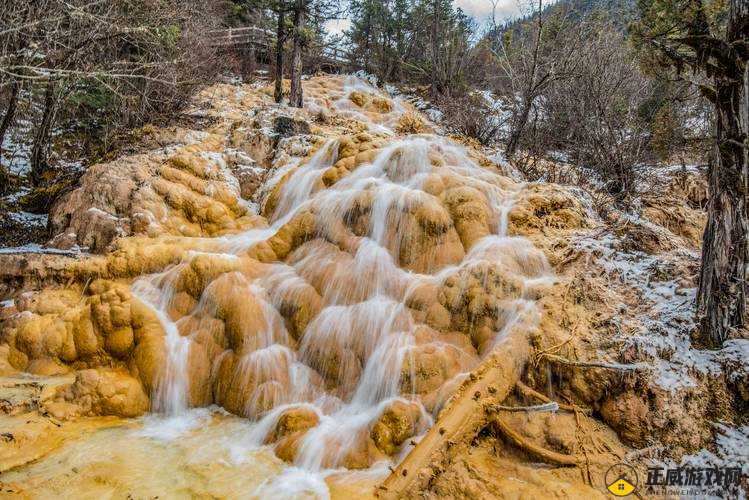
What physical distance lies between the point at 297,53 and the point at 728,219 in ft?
41.6

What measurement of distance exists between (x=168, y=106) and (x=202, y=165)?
132 inches

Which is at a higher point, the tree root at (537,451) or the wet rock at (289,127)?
the wet rock at (289,127)

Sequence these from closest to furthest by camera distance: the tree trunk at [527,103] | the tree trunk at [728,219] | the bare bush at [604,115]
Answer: the tree trunk at [728,219] < the bare bush at [604,115] < the tree trunk at [527,103]

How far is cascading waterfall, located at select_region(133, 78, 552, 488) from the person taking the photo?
4.45 metres

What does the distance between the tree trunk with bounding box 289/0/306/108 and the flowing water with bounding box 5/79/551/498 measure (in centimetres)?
801

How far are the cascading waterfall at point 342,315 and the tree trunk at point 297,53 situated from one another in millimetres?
7891

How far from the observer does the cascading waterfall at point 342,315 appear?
4449 millimetres

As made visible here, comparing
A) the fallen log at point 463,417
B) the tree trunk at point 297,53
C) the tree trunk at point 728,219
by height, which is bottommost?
the fallen log at point 463,417

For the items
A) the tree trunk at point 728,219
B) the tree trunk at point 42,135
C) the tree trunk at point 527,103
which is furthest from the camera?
the tree trunk at point 527,103

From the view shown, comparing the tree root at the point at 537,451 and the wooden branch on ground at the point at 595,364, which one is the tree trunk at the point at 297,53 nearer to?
the wooden branch on ground at the point at 595,364

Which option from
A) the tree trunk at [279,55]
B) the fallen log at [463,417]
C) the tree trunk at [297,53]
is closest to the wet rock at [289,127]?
the tree trunk at [297,53]

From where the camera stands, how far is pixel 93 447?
3.98 metres

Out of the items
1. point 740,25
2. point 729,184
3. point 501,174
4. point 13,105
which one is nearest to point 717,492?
point 729,184

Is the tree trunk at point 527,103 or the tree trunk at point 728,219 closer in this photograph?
the tree trunk at point 728,219
